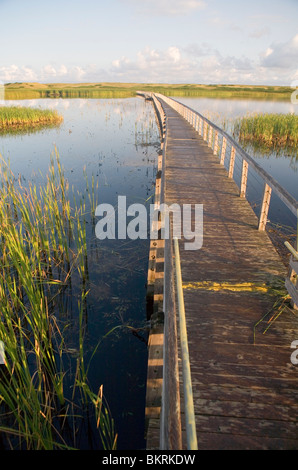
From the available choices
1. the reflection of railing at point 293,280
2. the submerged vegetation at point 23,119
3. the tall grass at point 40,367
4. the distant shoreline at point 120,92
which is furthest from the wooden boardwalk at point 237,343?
the distant shoreline at point 120,92

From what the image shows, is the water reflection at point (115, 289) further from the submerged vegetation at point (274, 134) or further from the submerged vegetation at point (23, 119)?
the submerged vegetation at point (274, 134)

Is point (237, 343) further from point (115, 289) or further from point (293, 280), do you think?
point (115, 289)

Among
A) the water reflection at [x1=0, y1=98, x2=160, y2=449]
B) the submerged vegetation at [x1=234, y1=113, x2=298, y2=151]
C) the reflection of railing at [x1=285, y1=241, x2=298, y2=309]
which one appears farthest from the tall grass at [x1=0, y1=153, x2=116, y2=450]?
the submerged vegetation at [x1=234, y1=113, x2=298, y2=151]

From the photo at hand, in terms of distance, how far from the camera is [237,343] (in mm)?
3008

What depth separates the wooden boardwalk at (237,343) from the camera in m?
2.25

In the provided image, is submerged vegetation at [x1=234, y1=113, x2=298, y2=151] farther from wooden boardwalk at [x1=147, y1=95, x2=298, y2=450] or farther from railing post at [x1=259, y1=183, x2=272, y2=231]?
wooden boardwalk at [x1=147, y1=95, x2=298, y2=450]

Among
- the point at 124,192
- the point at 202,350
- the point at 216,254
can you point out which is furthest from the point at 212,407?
the point at 124,192

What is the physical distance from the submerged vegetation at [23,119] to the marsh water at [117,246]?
1.68 meters

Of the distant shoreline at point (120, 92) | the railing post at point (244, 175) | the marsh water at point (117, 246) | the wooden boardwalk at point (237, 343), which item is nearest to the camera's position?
the wooden boardwalk at point (237, 343)

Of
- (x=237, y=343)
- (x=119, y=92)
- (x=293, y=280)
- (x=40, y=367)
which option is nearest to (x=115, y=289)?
(x=40, y=367)

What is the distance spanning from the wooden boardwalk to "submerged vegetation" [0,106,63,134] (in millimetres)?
20780

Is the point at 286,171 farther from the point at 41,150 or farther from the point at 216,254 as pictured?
the point at 41,150

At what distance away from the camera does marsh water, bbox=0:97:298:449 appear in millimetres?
4215

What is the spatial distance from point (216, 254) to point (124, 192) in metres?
7.23
